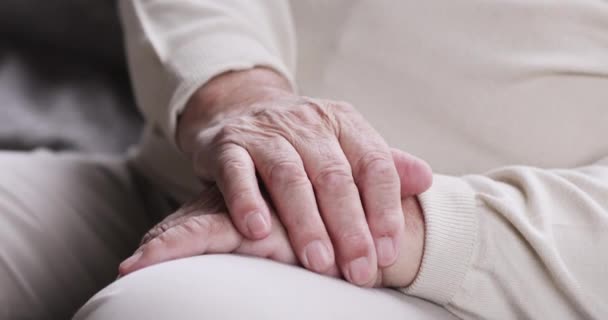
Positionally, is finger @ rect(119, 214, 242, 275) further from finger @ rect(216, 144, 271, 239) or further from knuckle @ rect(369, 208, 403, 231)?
knuckle @ rect(369, 208, 403, 231)

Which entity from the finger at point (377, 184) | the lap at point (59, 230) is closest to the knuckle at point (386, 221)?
the finger at point (377, 184)

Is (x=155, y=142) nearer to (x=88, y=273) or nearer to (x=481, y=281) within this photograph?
(x=88, y=273)

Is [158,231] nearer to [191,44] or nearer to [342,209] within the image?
[342,209]

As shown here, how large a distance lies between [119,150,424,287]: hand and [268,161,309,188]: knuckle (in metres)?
0.03

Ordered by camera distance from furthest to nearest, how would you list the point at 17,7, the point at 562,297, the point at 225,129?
the point at 17,7
the point at 225,129
the point at 562,297

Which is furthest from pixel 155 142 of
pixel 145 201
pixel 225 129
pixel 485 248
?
pixel 485 248

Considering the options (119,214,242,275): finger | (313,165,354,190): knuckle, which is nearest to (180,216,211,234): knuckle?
(119,214,242,275): finger

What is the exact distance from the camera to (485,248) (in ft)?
1.88

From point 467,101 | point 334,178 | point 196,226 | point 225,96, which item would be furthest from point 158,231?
point 467,101

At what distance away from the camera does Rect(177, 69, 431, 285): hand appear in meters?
0.56

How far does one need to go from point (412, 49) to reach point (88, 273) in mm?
484

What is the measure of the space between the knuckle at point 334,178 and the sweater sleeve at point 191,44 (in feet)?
0.94

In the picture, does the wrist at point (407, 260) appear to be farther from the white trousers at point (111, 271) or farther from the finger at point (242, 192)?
the finger at point (242, 192)

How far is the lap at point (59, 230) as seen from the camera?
0.77 meters
